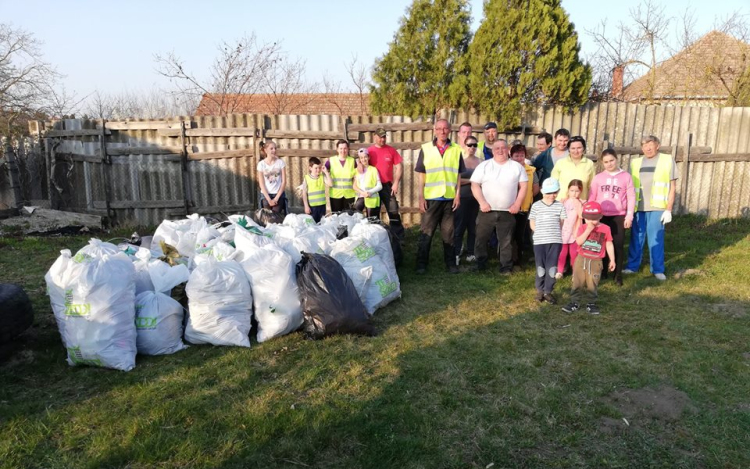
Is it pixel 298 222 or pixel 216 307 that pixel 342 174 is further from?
pixel 216 307

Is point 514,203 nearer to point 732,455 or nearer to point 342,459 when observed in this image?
point 732,455

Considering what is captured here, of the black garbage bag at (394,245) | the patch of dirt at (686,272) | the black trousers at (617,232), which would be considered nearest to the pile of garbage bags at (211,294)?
the black garbage bag at (394,245)

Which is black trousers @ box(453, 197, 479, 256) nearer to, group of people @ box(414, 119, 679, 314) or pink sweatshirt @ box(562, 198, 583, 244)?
group of people @ box(414, 119, 679, 314)

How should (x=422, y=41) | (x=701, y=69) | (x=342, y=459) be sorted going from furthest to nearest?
1. (x=701, y=69)
2. (x=422, y=41)
3. (x=342, y=459)

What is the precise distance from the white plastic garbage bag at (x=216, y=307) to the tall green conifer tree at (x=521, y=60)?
5.80 metres

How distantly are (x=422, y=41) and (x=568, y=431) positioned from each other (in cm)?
708

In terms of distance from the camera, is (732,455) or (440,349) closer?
(732,455)

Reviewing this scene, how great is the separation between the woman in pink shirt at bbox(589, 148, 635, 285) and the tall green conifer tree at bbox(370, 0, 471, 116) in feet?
11.2

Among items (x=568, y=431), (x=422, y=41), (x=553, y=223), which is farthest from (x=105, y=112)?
(x=568, y=431)

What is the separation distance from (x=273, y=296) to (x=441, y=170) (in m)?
2.84

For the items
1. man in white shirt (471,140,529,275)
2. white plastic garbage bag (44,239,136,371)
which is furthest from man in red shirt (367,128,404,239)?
white plastic garbage bag (44,239,136,371)

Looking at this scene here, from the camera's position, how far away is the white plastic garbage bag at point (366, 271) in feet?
15.2

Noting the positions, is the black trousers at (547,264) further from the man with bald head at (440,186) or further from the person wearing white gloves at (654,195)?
the person wearing white gloves at (654,195)

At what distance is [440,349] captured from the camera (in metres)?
3.87
